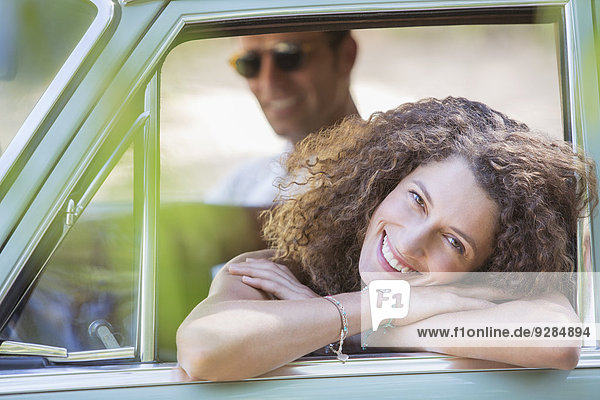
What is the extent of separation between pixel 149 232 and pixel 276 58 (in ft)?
2.10

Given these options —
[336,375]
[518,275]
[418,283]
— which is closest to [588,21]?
[518,275]

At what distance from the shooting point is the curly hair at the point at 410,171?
181 cm

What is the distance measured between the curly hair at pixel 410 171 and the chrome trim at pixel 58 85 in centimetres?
71

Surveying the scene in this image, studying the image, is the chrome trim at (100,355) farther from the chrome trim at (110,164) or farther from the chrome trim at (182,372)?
the chrome trim at (110,164)

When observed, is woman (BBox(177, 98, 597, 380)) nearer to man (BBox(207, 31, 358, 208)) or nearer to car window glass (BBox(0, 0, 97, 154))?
man (BBox(207, 31, 358, 208))

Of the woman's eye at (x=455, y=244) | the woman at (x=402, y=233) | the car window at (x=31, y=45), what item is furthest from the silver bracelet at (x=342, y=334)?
the car window at (x=31, y=45)

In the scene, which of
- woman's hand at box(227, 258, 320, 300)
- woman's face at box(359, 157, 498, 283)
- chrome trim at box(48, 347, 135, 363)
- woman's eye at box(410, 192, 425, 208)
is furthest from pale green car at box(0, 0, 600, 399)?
woman's eye at box(410, 192, 425, 208)

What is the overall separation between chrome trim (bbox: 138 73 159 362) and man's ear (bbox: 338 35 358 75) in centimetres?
57

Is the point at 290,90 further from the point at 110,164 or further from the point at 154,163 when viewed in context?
the point at 110,164

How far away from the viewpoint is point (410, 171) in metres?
2.01

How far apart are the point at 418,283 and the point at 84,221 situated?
0.83m

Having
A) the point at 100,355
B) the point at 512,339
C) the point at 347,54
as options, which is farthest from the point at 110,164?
the point at 512,339

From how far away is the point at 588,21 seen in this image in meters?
1.77

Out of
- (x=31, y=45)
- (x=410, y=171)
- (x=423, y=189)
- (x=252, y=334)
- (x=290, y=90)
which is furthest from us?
(x=290, y=90)
